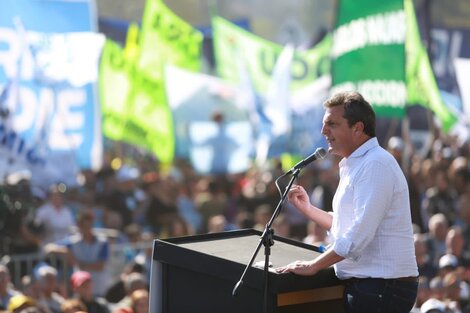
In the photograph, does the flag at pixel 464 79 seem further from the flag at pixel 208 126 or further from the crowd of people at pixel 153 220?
the flag at pixel 208 126

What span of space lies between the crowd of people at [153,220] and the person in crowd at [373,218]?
2.57 m

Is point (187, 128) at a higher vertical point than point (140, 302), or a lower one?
higher

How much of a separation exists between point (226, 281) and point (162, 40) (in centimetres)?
772

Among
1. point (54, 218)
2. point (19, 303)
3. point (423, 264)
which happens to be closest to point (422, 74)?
point (423, 264)

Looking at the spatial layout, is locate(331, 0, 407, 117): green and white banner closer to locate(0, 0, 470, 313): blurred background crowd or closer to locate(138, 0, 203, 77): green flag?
locate(0, 0, 470, 313): blurred background crowd

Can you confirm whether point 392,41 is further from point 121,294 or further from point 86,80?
point 121,294

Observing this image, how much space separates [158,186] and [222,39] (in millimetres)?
2357

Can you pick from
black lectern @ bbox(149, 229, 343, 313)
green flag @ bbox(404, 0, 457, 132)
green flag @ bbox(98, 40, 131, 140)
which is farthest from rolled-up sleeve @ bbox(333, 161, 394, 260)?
green flag @ bbox(404, 0, 457, 132)

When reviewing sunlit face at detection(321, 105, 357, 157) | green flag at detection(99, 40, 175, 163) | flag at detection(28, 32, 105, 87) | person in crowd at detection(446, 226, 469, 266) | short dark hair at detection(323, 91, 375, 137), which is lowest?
person in crowd at detection(446, 226, 469, 266)

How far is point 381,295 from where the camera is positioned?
339 cm

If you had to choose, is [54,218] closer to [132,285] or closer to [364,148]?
[132,285]

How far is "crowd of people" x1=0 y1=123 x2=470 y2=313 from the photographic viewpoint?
7.56 m

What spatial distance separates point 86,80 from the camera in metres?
9.59

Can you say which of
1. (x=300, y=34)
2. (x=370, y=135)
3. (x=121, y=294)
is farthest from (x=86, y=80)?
(x=370, y=135)
